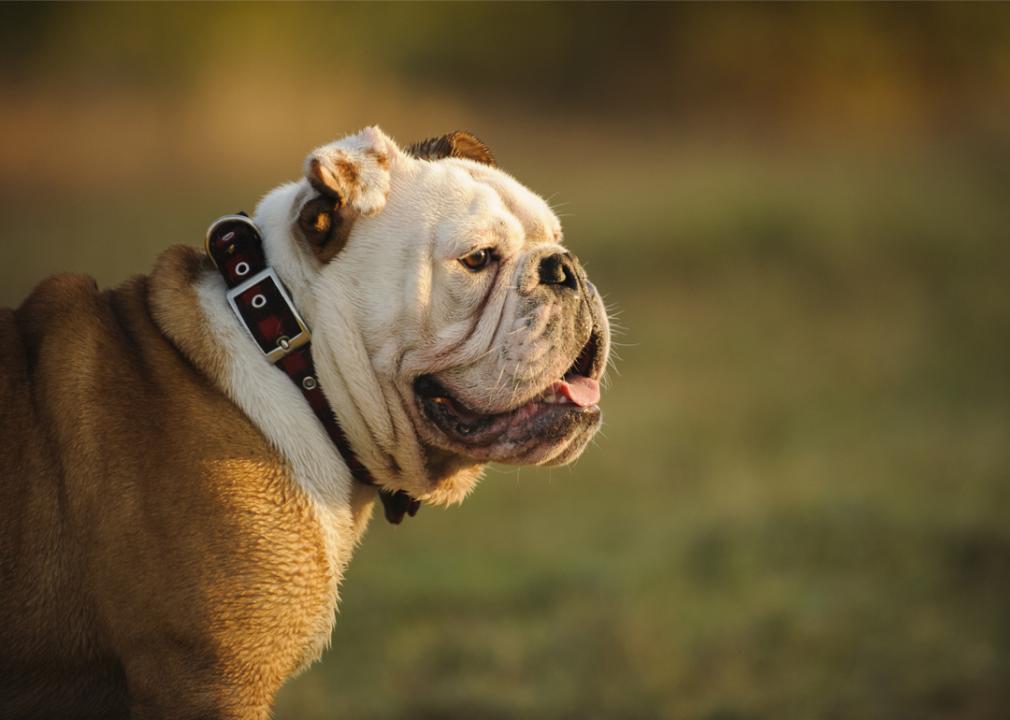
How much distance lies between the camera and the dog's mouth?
3.21 meters

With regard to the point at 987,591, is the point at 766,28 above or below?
above

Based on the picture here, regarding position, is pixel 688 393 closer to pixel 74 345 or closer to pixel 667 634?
pixel 667 634

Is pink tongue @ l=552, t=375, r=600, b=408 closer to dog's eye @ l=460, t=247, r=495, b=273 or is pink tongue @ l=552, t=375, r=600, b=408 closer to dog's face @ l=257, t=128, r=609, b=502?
dog's face @ l=257, t=128, r=609, b=502

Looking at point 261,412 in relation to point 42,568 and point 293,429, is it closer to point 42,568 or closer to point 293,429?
point 293,429

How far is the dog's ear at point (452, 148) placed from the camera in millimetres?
3590

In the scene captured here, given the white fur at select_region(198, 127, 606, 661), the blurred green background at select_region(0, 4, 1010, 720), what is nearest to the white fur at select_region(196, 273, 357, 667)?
the white fur at select_region(198, 127, 606, 661)

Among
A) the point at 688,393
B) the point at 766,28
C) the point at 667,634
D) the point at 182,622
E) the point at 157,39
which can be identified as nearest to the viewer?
the point at 182,622

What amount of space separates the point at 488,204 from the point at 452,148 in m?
0.48

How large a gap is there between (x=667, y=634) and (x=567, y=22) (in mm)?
15408

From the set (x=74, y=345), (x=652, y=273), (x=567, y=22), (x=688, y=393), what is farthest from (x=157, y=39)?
(x=74, y=345)

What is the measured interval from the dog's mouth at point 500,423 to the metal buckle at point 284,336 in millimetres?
347

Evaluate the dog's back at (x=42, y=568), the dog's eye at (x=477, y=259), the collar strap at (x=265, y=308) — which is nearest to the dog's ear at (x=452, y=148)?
the dog's eye at (x=477, y=259)

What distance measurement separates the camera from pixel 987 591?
6328mm

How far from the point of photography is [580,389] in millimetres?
3361
